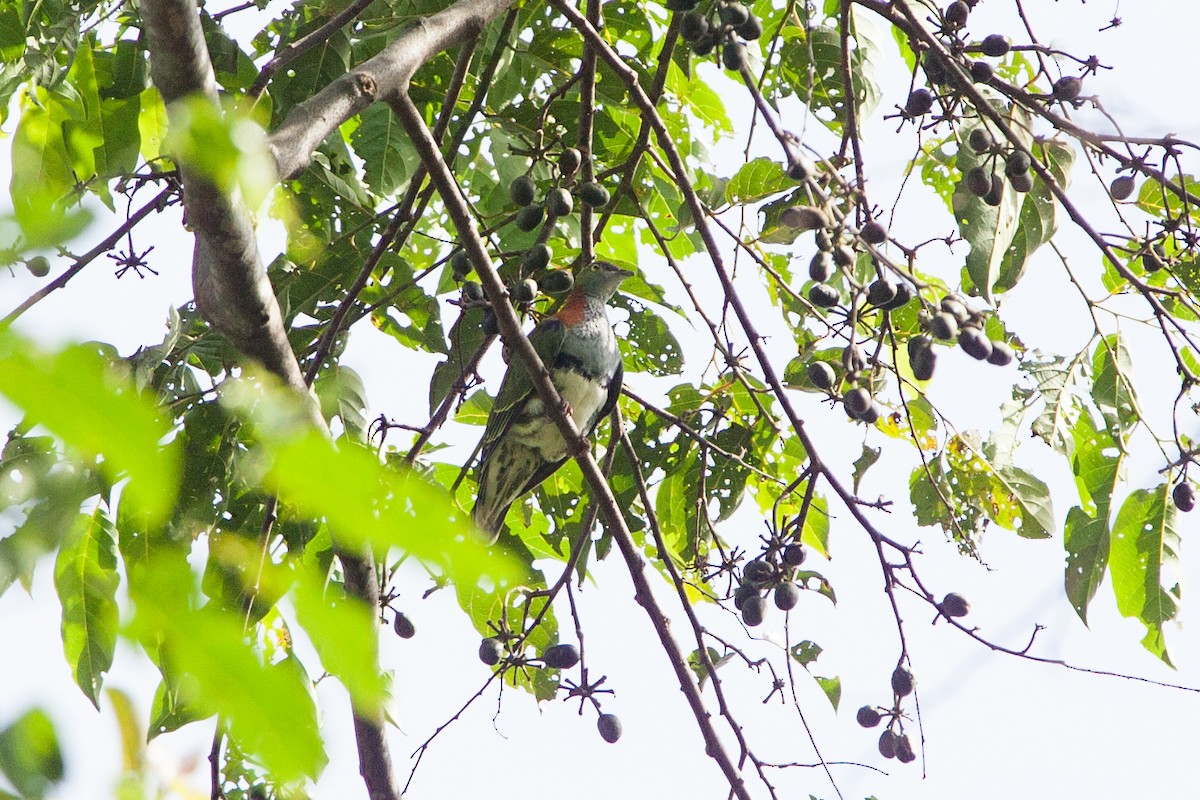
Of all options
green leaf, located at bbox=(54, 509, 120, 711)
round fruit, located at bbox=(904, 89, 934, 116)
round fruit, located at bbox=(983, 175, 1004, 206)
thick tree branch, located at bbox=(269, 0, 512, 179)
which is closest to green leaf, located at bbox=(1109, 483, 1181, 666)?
round fruit, located at bbox=(983, 175, 1004, 206)

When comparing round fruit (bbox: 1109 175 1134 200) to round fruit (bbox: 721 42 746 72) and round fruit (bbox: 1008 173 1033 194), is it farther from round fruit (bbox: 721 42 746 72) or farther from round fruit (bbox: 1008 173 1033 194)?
round fruit (bbox: 721 42 746 72)

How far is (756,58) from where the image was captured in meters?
3.27

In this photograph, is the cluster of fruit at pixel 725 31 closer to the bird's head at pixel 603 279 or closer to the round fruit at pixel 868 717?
the bird's head at pixel 603 279

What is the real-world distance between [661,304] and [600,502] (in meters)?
1.05

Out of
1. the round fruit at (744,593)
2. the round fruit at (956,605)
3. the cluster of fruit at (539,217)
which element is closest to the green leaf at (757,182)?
the cluster of fruit at (539,217)

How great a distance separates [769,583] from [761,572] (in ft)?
0.13

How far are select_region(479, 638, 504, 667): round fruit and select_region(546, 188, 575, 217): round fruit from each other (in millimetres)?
1244

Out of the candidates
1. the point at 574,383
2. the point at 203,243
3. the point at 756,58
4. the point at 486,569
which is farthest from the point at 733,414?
the point at 486,569

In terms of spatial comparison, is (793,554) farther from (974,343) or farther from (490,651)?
(490,651)

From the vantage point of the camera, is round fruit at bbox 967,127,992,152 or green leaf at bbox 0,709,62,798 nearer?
green leaf at bbox 0,709,62,798

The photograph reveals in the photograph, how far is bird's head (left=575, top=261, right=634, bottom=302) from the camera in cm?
389

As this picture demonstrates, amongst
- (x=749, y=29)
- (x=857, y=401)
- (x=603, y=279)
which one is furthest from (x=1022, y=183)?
(x=603, y=279)

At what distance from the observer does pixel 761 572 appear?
9.26 ft

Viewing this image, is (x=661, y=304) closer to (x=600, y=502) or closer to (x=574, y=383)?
(x=574, y=383)
